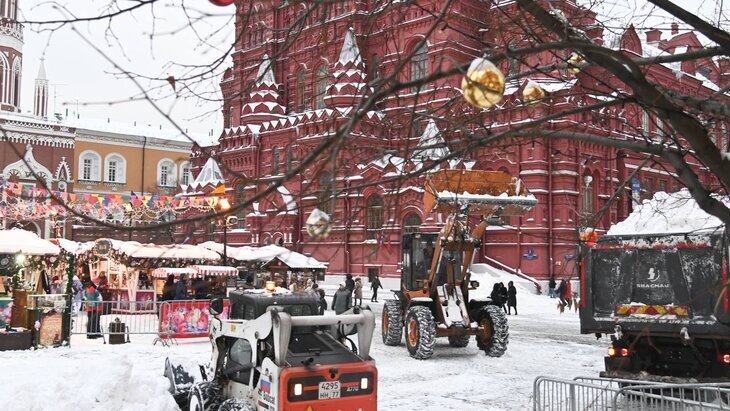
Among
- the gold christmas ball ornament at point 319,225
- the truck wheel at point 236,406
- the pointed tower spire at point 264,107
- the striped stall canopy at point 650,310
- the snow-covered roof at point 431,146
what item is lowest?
the truck wheel at point 236,406

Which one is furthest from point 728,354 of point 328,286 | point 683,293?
point 328,286

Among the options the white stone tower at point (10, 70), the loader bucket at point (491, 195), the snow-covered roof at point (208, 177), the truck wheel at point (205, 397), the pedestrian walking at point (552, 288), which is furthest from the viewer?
the white stone tower at point (10, 70)

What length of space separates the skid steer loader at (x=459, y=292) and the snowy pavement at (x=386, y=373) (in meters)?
0.46

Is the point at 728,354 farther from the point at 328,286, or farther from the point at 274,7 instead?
the point at 328,286

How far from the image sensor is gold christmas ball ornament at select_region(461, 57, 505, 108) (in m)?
3.43

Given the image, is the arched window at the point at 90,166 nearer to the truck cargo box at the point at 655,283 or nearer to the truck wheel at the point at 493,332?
the truck wheel at the point at 493,332

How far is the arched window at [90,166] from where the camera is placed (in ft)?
234

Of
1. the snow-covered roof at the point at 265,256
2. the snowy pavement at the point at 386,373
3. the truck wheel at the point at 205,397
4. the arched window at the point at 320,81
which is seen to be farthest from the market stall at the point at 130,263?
the truck wheel at the point at 205,397

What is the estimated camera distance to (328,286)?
40000 millimetres

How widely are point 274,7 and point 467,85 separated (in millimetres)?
1526

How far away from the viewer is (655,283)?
36.4 ft

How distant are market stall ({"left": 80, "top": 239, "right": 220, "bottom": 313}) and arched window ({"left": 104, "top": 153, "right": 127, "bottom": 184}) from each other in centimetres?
4278

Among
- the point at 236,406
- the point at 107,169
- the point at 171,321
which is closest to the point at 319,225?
the point at 236,406

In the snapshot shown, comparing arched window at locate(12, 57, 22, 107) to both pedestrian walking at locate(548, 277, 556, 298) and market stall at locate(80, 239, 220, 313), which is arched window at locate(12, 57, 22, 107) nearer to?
market stall at locate(80, 239, 220, 313)
